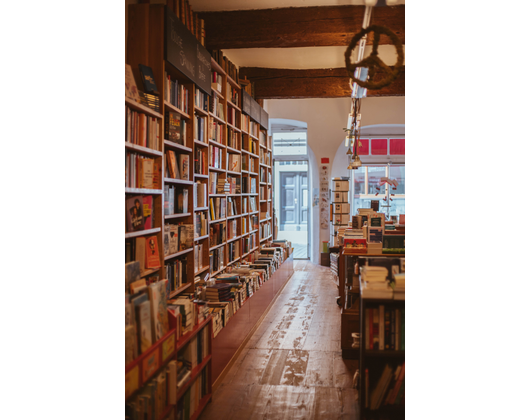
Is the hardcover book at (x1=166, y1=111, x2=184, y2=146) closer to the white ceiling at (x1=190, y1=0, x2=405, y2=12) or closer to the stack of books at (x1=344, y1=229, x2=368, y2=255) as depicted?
the white ceiling at (x1=190, y1=0, x2=405, y2=12)

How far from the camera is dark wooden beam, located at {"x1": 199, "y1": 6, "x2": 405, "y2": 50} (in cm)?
410

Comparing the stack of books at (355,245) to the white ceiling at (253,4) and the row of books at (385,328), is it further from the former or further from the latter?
the white ceiling at (253,4)

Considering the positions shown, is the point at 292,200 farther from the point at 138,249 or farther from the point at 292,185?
the point at 138,249

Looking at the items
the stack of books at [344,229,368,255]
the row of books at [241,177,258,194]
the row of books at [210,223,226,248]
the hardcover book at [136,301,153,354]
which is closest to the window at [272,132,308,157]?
the row of books at [241,177,258,194]

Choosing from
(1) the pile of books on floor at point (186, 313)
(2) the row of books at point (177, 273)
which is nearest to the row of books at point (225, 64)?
(2) the row of books at point (177, 273)

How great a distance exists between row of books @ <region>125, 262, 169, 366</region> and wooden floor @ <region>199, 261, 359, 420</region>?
1.10m

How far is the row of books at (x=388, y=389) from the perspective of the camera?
7.00 feet

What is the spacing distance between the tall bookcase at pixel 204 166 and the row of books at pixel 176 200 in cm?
1
